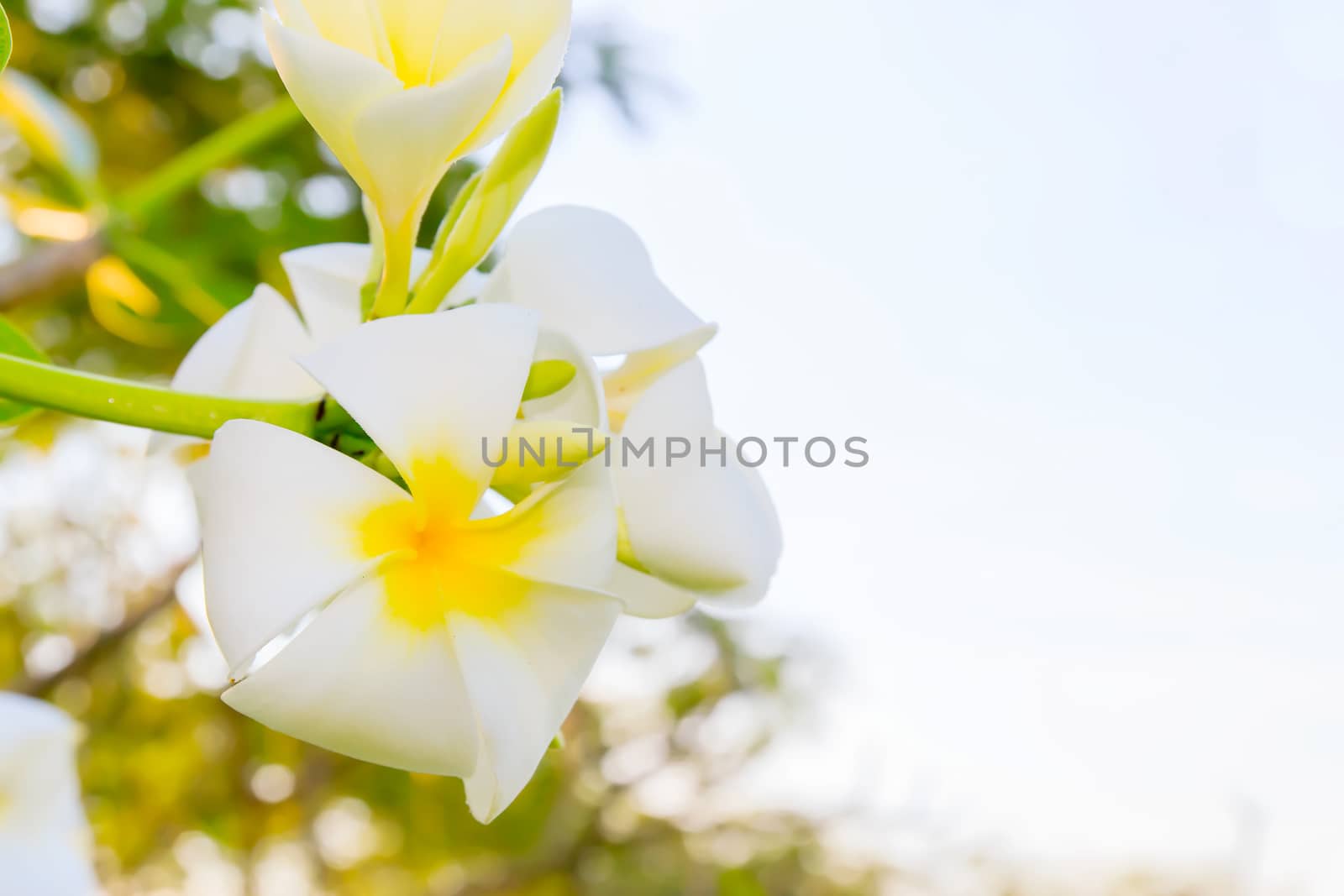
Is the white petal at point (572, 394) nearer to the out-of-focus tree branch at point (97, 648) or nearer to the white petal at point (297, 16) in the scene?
the white petal at point (297, 16)

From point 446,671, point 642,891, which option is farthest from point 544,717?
point 642,891

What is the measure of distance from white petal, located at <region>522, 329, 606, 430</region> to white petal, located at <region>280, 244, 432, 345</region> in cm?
8

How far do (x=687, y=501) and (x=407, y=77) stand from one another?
0.11 m

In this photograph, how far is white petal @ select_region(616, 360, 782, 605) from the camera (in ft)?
0.73

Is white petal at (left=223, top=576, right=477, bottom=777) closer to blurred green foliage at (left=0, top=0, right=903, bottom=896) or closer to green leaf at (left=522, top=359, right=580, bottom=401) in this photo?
green leaf at (left=522, top=359, right=580, bottom=401)

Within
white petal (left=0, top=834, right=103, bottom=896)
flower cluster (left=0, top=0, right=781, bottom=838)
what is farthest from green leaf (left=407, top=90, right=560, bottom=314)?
white petal (left=0, top=834, right=103, bottom=896)

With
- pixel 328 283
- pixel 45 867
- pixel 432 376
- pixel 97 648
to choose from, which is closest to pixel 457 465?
pixel 432 376

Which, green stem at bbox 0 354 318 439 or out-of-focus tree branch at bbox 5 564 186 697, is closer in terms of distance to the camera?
green stem at bbox 0 354 318 439

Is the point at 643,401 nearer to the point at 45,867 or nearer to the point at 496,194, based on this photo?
the point at 496,194

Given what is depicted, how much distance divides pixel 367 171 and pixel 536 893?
7.72 feet

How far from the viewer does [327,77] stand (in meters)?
0.21

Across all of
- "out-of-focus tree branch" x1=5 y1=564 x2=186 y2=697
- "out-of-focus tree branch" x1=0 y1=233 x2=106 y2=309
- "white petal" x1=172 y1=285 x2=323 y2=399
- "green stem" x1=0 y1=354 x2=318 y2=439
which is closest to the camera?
"green stem" x1=0 y1=354 x2=318 y2=439

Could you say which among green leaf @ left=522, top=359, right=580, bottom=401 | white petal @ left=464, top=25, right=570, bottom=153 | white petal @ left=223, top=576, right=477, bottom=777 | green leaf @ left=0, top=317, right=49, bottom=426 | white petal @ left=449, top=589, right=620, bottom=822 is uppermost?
white petal @ left=464, top=25, right=570, bottom=153

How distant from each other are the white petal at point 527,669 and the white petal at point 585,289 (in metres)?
0.06
